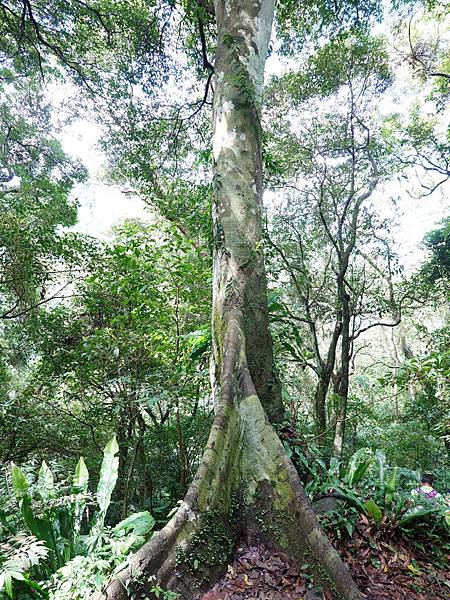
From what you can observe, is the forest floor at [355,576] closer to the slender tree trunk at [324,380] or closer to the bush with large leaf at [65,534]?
the bush with large leaf at [65,534]

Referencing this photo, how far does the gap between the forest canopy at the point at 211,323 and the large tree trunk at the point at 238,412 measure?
0.05 ft

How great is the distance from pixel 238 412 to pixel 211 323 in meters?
0.99

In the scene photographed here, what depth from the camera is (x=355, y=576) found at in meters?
2.35

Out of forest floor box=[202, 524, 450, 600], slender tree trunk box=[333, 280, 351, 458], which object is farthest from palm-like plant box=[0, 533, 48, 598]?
slender tree trunk box=[333, 280, 351, 458]

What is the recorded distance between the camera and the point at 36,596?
205cm

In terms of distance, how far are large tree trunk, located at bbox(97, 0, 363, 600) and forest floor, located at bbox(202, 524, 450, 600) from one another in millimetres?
65

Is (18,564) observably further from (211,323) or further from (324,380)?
(324,380)

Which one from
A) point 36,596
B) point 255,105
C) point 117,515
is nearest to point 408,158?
point 255,105

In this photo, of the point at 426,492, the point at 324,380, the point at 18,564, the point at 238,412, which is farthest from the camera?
the point at 324,380

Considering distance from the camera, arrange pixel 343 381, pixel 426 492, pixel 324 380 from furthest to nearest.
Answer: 1. pixel 324 380
2. pixel 343 381
3. pixel 426 492

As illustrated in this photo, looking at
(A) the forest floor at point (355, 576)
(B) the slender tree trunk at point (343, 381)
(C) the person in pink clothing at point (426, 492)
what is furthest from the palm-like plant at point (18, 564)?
(B) the slender tree trunk at point (343, 381)

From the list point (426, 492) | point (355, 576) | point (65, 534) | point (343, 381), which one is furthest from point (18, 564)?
point (343, 381)

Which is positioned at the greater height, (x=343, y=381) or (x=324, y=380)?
(x=324, y=380)

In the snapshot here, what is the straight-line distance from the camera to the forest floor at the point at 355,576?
2014 millimetres
